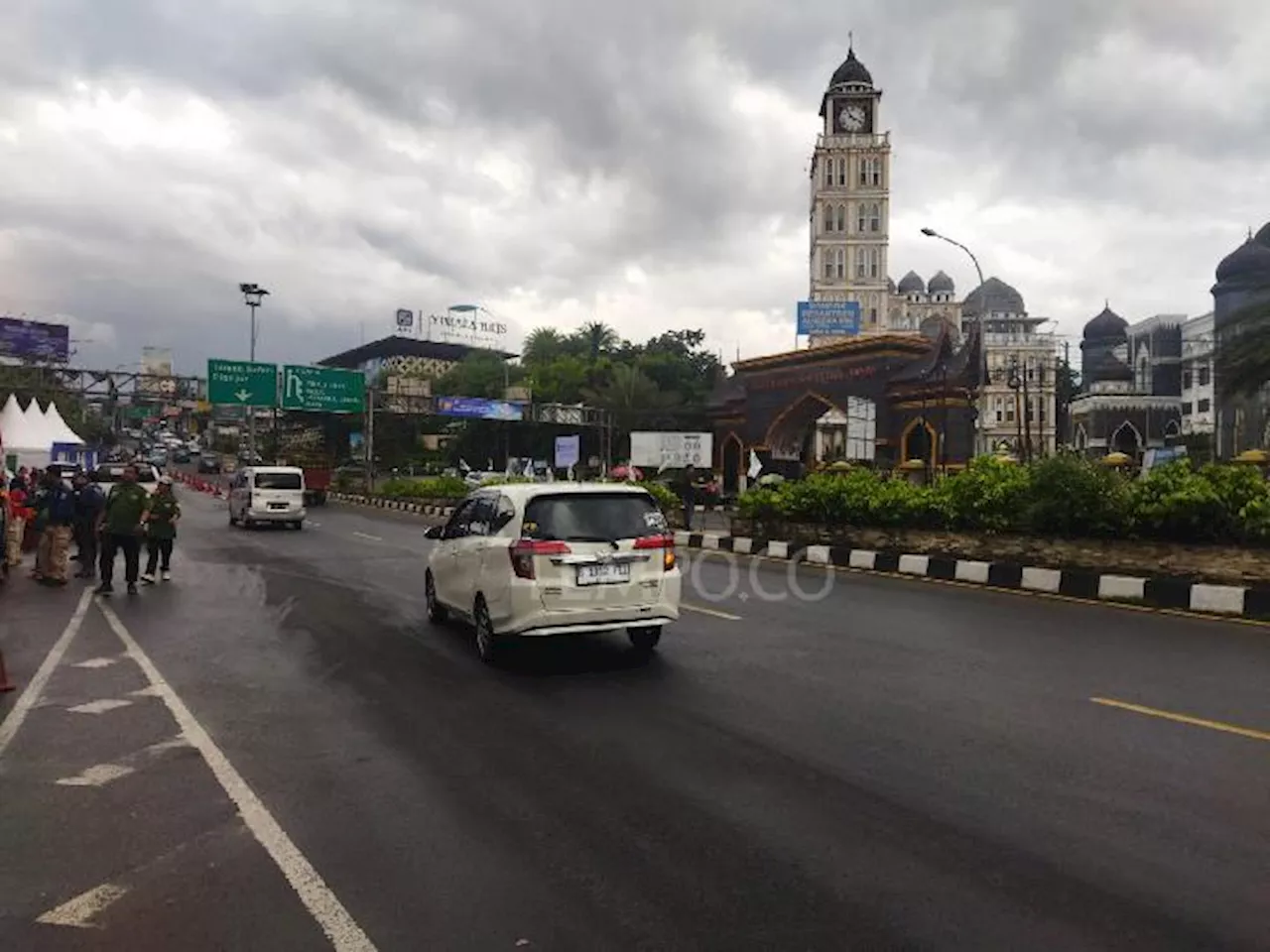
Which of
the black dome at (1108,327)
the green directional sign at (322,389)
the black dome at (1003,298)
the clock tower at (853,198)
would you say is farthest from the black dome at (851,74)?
the green directional sign at (322,389)

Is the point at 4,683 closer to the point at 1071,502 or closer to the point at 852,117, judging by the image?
the point at 1071,502

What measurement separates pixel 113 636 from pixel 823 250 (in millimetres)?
102402

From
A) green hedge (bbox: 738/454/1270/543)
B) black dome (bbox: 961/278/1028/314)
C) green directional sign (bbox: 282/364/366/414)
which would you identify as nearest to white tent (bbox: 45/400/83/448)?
green directional sign (bbox: 282/364/366/414)

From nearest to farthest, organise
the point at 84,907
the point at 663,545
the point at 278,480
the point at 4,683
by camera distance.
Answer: the point at 84,907 → the point at 4,683 → the point at 663,545 → the point at 278,480

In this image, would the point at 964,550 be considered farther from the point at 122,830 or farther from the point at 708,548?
the point at 122,830

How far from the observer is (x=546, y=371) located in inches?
3344

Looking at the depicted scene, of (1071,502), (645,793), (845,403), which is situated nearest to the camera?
(645,793)

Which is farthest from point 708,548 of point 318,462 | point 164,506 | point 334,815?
point 318,462

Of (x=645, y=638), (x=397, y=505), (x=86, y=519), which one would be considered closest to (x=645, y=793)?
(x=645, y=638)

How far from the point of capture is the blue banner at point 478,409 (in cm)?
5512

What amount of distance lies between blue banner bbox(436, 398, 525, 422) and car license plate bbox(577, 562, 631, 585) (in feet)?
158

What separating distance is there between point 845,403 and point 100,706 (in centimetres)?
4725

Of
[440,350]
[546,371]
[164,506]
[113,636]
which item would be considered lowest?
[113,636]

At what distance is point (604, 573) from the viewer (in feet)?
26.2
